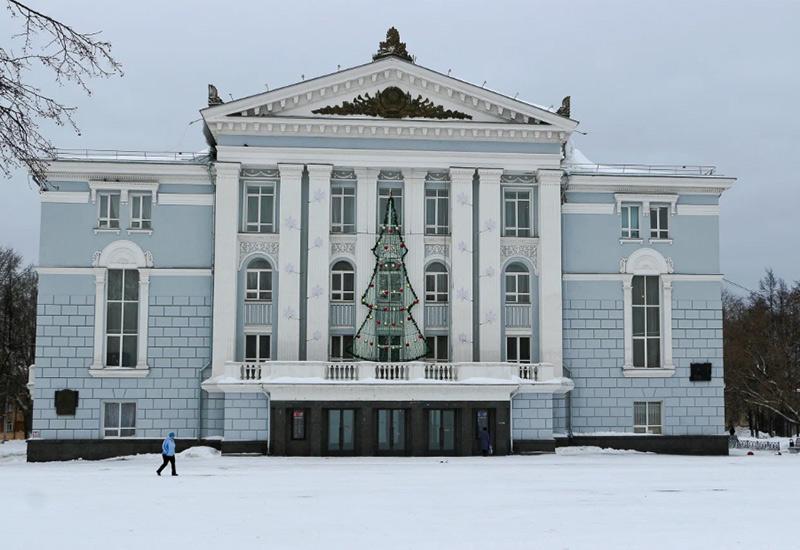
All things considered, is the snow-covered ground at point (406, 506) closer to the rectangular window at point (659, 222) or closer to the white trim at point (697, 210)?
the rectangular window at point (659, 222)

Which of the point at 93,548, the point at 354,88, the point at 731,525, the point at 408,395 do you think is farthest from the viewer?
the point at 354,88

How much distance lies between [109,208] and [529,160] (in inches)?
717

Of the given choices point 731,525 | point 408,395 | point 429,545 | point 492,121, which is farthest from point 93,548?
point 492,121

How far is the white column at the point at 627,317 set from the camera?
47.7 metres

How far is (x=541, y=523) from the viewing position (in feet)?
70.1

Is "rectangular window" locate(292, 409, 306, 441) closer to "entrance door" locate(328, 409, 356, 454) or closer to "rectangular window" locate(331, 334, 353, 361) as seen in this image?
"entrance door" locate(328, 409, 356, 454)

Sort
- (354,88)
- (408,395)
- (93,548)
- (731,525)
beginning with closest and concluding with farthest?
1. (93,548)
2. (731,525)
3. (408,395)
4. (354,88)

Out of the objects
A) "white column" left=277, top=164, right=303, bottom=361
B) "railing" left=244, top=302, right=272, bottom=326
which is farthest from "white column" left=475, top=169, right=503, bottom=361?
"railing" left=244, top=302, right=272, bottom=326

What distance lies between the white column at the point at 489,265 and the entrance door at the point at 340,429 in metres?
6.36

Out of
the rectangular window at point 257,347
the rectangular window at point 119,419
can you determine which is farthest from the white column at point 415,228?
the rectangular window at point 119,419

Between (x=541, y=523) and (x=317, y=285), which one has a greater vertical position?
(x=317, y=285)

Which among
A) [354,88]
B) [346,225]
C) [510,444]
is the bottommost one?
[510,444]

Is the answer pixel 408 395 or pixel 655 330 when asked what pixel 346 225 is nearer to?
pixel 408 395

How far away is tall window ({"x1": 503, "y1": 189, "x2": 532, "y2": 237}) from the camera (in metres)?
47.5
